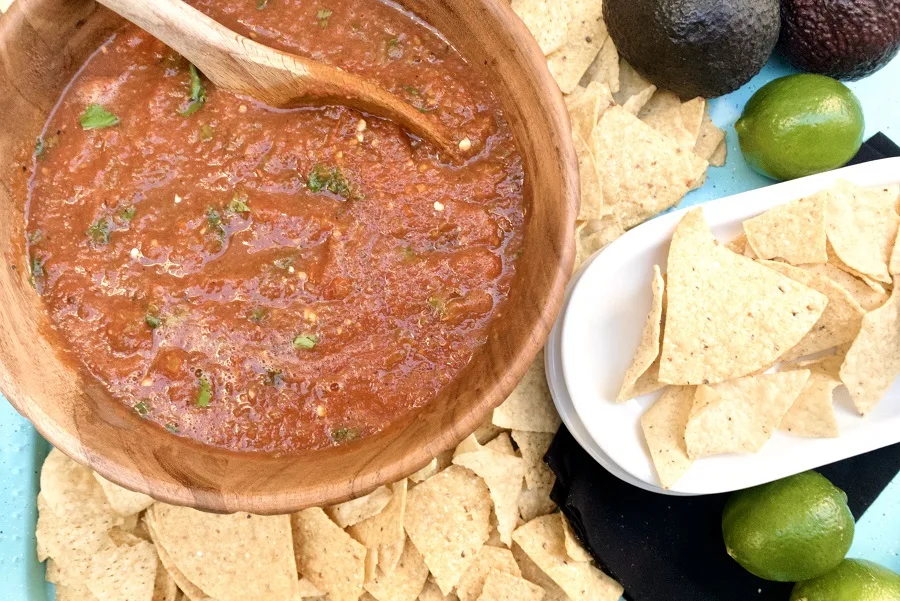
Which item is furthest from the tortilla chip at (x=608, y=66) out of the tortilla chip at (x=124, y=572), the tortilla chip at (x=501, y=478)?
the tortilla chip at (x=124, y=572)

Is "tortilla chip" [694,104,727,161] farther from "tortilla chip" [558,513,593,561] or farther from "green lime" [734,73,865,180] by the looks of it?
"tortilla chip" [558,513,593,561]

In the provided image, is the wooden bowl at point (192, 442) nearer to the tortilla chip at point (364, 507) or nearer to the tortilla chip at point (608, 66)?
the tortilla chip at point (364, 507)

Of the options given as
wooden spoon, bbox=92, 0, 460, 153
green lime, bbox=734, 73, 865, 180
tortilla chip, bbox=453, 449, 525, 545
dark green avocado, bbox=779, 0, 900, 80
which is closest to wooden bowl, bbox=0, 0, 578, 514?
wooden spoon, bbox=92, 0, 460, 153

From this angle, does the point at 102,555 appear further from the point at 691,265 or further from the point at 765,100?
the point at 765,100

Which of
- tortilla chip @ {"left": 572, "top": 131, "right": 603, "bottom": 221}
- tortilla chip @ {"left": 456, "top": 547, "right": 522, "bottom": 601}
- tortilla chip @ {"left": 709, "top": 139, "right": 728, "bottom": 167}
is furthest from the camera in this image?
tortilla chip @ {"left": 709, "top": 139, "right": 728, "bottom": 167}

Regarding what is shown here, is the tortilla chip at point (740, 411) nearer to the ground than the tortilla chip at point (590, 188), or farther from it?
nearer to the ground

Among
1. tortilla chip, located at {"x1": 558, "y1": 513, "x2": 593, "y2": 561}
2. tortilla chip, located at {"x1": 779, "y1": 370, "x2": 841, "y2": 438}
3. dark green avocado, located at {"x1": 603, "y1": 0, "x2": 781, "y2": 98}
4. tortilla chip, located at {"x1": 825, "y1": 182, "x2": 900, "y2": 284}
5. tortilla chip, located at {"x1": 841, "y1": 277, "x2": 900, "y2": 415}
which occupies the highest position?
dark green avocado, located at {"x1": 603, "y1": 0, "x2": 781, "y2": 98}
